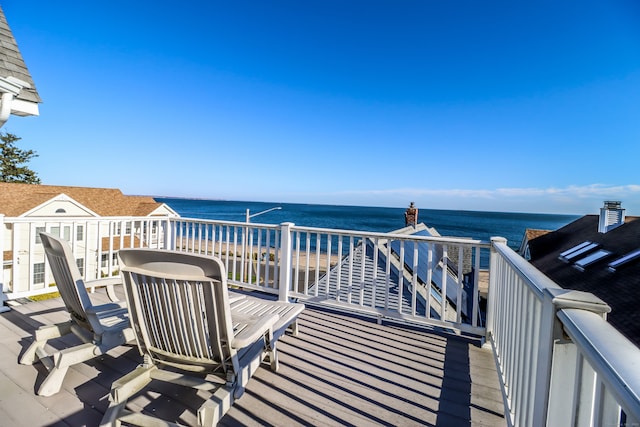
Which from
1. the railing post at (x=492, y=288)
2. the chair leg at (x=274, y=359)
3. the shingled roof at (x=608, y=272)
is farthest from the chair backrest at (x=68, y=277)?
the shingled roof at (x=608, y=272)

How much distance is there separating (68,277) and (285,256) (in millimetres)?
2092

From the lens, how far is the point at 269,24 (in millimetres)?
9672

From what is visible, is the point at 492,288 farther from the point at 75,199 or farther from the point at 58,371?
the point at 75,199

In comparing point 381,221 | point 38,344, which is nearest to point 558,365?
point 38,344

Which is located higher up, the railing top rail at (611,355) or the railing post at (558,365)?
the railing top rail at (611,355)

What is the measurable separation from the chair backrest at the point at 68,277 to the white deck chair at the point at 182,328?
51 centimetres

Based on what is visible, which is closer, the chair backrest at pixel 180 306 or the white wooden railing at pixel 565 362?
the white wooden railing at pixel 565 362

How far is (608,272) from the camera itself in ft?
25.9

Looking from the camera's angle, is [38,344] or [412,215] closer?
[38,344]

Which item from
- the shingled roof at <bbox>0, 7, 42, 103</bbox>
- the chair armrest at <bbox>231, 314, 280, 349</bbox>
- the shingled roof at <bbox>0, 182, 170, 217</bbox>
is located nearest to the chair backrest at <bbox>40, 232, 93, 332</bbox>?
the chair armrest at <bbox>231, 314, 280, 349</bbox>

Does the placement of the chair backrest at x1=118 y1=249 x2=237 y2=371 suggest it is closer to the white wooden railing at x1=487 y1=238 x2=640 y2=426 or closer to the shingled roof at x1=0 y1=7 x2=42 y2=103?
the white wooden railing at x1=487 y1=238 x2=640 y2=426

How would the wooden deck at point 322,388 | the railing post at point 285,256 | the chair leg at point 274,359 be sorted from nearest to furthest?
1. the wooden deck at point 322,388
2. the chair leg at point 274,359
3. the railing post at point 285,256

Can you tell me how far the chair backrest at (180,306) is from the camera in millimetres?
1545

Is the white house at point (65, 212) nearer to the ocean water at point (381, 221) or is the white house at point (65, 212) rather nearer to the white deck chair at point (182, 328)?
the white deck chair at point (182, 328)
